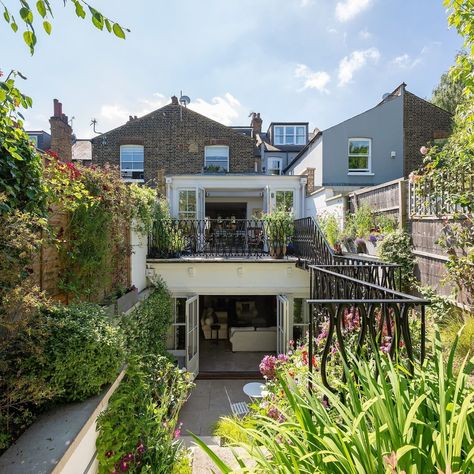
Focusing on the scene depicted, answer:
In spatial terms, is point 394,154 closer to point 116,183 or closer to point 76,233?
point 116,183

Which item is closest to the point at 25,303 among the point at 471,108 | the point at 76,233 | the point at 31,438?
the point at 31,438

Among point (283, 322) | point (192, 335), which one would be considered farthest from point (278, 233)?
point (192, 335)

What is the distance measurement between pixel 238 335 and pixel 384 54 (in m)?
9.23

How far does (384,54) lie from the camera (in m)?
7.73

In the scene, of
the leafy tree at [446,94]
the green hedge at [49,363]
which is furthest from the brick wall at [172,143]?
the green hedge at [49,363]

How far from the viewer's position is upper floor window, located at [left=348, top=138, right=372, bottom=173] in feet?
43.8

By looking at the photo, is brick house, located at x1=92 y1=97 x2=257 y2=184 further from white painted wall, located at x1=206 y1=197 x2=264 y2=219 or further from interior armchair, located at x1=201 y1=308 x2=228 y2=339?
interior armchair, located at x1=201 y1=308 x2=228 y2=339

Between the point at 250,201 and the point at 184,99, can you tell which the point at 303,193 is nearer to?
the point at 250,201

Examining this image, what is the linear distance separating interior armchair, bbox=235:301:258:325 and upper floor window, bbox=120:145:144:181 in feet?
27.0

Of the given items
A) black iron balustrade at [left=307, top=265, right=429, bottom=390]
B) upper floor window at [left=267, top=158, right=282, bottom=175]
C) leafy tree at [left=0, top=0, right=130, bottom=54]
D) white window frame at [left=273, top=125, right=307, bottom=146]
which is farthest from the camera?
white window frame at [left=273, top=125, right=307, bottom=146]

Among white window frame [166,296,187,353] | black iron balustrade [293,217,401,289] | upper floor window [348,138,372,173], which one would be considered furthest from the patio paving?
upper floor window [348,138,372,173]

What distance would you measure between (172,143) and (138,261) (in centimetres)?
973

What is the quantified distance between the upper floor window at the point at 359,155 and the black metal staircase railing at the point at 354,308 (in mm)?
6557

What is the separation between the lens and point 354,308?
352 centimetres
